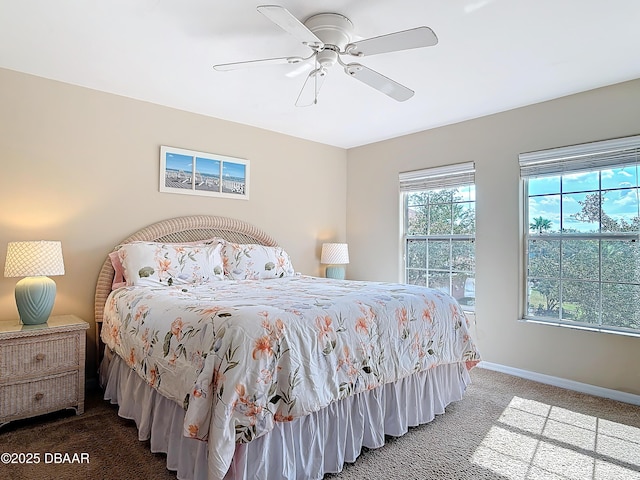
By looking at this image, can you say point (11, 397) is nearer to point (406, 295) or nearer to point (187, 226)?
point (187, 226)

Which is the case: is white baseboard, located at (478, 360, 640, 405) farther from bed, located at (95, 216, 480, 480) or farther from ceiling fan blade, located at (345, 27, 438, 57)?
ceiling fan blade, located at (345, 27, 438, 57)

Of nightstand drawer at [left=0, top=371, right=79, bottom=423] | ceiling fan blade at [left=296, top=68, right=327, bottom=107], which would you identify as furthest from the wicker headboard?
ceiling fan blade at [left=296, top=68, right=327, bottom=107]

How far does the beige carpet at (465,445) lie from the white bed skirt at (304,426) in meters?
0.08

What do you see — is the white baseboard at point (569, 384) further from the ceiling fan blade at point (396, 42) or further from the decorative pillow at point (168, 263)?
the ceiling fan blade at point (396, 42)

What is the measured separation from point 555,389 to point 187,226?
3.44 meters

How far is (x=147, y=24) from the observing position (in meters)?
2.25

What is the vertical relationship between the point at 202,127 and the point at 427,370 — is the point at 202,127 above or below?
above

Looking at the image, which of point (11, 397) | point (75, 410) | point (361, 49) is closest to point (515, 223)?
point (361, 49)

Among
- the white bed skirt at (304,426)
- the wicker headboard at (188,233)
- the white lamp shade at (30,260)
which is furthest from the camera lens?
the wicker headboard at (188,233)

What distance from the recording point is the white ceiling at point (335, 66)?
2092mm

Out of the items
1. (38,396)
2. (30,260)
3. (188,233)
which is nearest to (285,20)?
(30,260)

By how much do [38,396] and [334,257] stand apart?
299 centimetres

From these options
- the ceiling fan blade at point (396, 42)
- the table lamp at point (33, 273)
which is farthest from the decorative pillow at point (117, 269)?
the ceiling fan blade at point (396, 42)

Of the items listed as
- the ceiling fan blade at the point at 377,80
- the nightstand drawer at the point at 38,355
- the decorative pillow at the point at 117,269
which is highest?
the ceiling fan blade at the point at 377,80
